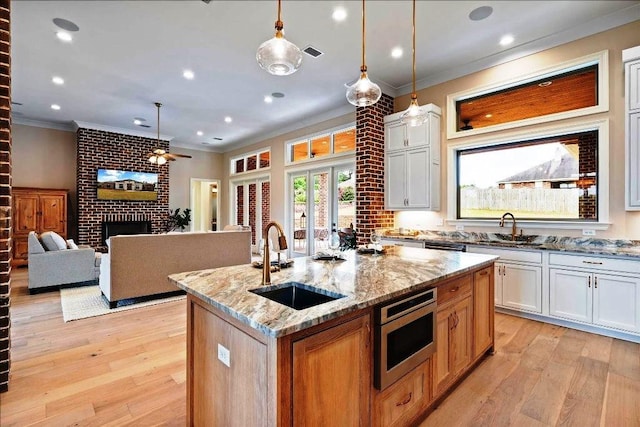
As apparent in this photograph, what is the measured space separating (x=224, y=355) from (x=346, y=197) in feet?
16.7

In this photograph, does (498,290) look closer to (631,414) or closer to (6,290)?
(631,414)

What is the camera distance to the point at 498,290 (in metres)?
3.80

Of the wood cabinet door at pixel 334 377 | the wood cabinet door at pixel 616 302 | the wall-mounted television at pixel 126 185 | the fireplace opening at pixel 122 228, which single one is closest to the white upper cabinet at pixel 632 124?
→ the wood cabinet door at pixel 616 302

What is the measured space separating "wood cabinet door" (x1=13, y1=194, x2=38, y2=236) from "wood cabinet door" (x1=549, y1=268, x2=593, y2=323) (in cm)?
909

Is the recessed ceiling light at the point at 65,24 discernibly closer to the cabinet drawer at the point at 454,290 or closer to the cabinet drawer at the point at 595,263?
the cabinet drawer at the point at 454,290

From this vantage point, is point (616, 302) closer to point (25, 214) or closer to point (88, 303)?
point (88, 303)

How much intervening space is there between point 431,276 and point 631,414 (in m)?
1.58

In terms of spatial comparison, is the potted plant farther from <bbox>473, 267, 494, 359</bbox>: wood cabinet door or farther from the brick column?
<bbox>473, 267, 494, 359</bbox>: wood cabinet door

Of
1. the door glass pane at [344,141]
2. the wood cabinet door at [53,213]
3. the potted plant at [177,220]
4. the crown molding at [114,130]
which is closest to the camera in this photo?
the door glass pane at [344,141]

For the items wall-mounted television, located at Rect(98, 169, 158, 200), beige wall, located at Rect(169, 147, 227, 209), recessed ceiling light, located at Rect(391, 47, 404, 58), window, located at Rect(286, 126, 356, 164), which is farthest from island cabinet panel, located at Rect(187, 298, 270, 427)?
beige wall, located at Rect(169, 147, 227, 209)

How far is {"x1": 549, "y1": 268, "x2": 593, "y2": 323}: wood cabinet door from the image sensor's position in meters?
3.20

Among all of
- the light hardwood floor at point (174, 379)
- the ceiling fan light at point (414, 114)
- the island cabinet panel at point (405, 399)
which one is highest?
the ceiling fan light at point (414, 114)

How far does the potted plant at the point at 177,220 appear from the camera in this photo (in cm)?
875

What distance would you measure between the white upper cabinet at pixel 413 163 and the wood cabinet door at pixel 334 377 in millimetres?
3601
